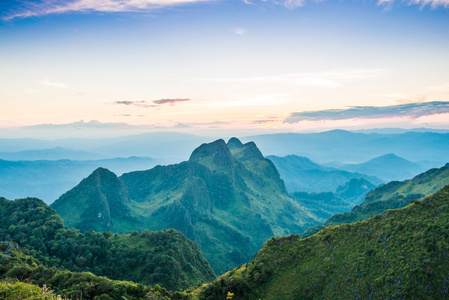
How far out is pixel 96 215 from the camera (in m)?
Answer: 125

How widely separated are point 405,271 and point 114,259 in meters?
63.2

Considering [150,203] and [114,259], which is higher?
[114,259]

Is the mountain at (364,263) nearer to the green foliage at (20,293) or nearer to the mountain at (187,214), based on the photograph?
the green foliage at (20,293)

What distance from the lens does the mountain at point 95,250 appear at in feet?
209

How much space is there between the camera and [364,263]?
36562mm

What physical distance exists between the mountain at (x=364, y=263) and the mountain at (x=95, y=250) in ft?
93.0

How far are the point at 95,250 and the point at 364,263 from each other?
62.9m

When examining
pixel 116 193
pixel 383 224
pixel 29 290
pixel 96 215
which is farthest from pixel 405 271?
pixel 116 193

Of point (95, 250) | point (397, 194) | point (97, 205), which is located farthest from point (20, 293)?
point (397, 194)

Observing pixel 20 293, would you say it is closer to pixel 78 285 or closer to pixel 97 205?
pixel 78 285

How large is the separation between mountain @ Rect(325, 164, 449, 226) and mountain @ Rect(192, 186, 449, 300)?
5841cm

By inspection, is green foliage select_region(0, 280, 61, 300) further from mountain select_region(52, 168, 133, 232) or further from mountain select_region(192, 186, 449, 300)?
mountain select_region(52, 168, 133, 232)

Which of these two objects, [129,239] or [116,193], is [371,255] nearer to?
[129,239]

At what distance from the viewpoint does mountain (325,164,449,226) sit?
114 m
